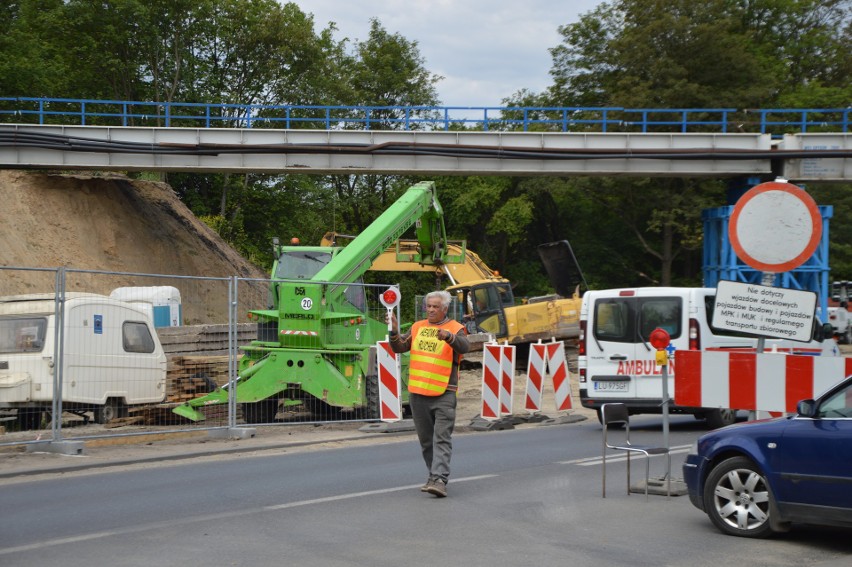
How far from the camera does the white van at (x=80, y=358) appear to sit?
13.3m

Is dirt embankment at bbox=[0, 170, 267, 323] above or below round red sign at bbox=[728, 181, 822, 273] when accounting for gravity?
Result: above

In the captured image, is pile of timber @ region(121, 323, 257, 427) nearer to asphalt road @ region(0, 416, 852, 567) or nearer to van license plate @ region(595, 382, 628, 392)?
asphalt road @ region(0, 416, 852, 567)

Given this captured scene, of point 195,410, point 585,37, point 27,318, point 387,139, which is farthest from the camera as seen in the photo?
point 585,37

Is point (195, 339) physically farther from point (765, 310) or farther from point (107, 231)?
point (107, 231)

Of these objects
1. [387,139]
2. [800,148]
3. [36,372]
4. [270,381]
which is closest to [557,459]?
[270,381]

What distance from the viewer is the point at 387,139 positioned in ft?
121

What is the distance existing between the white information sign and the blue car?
1244 mm

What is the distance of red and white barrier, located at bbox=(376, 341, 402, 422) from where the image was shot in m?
16.3

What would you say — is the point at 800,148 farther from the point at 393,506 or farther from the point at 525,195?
the point at 393,506

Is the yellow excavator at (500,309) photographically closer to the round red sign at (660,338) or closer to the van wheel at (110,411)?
the van wheel at (110,411)

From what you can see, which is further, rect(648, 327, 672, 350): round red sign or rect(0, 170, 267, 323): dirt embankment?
rect(0, 170, 267, 323): dirt embankment

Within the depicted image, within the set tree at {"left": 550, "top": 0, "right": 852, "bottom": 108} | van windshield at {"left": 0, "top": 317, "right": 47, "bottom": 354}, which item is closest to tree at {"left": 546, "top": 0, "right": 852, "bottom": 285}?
tree at {"left": 550, "top": 0, "right": 852, "bottom": 108}

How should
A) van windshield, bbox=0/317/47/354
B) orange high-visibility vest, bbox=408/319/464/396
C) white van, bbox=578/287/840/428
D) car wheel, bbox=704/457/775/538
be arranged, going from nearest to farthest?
car wheel, bbox=704/457/775/538, orange high-visibility vest, bbox=408/319/464/396, van windshield, bbox=0/317/47/354, white van, bbox=578/287/840/428

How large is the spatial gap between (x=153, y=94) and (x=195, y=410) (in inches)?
1505
